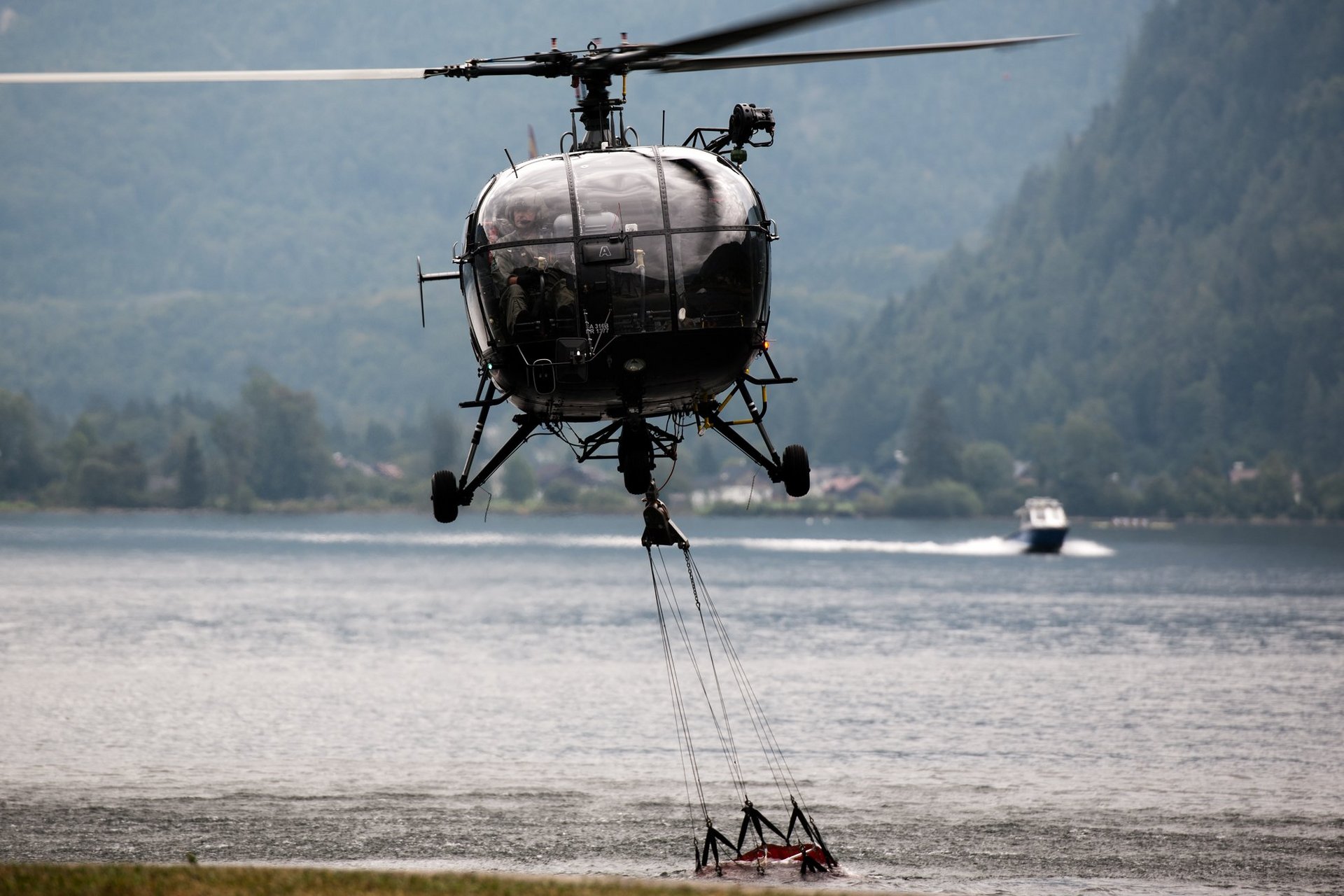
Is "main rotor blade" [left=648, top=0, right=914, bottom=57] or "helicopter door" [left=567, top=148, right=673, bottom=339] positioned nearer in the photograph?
"main rotor blade" [left=648, top=0, right=914, bottom=57]

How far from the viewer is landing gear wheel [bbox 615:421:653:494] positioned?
18.6 metres

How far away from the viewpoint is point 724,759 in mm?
52625

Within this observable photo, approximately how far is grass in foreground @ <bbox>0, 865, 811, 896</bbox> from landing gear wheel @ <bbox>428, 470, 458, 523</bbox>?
3.87 metres

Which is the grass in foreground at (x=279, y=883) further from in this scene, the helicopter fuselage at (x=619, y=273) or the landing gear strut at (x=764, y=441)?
the helicopter fuselage at (x=619, y=273)

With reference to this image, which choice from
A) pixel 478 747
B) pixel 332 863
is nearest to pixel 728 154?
pixel 332 863

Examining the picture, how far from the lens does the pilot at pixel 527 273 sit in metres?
17.7

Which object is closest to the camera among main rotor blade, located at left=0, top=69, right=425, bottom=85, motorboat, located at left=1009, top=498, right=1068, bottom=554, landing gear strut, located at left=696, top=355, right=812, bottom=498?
main rotor blade, located at left=0, top=69, right=425, bottom=85

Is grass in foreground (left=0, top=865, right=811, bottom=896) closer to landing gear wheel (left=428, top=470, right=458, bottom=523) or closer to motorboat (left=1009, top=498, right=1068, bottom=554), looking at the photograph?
landing gear wheel (left=428, top=470, right=458, bottom=523)

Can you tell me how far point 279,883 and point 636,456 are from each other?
Answer: 5.70m

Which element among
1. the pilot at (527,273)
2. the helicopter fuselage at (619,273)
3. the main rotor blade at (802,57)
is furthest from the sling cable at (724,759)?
the main rotor blade at (802,57)

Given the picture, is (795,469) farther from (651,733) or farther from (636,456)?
(651,733)

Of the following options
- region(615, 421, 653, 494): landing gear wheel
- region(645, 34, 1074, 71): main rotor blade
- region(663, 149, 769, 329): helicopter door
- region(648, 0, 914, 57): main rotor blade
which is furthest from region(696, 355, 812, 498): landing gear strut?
region(648, 0, 914, 57): main rotor blade

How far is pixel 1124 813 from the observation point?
43.8 metres

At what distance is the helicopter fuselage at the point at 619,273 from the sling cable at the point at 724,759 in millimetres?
1782
